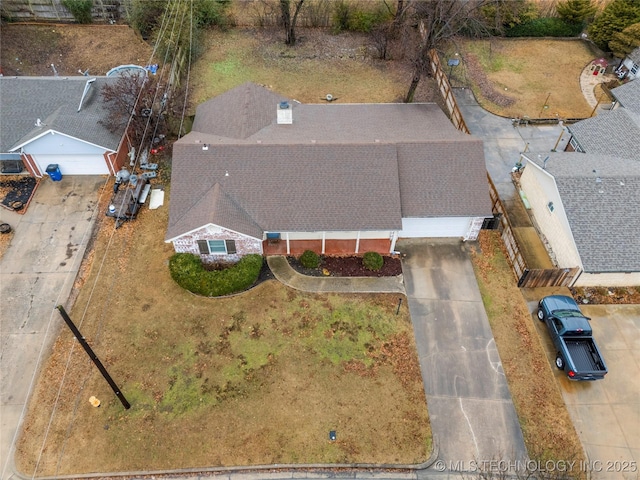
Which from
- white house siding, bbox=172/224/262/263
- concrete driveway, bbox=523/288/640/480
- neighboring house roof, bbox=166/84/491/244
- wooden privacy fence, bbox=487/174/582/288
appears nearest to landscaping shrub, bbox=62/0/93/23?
neighboring house roof, bbox=166/84/491/244

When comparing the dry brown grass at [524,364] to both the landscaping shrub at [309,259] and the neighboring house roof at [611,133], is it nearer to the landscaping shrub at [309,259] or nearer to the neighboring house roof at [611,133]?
the landscaping shrub at [309,259]

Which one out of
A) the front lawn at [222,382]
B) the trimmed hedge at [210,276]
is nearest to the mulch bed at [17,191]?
the front lawn at [222,382]

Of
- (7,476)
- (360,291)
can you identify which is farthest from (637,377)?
(7,476)

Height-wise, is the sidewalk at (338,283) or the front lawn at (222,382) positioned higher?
the sidewalk at (338,283)

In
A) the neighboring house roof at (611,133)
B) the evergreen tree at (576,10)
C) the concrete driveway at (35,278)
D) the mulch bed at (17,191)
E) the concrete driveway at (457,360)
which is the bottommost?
the concrete driveway at (35,278)

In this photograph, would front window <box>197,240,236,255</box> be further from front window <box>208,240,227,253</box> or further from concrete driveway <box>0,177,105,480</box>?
concrete driveway <box>0,177,105,480</box>

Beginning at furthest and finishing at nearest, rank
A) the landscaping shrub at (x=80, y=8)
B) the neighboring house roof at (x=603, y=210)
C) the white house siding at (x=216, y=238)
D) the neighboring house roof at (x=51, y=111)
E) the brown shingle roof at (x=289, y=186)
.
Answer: the landscaping shrub at (x=80, y=8) → the neighboring house roof at (x=51, y=111) → the brown shingle roof at (x=289, y=186) → the white house siding at (x=216, y=238) → the neighboring house roof at (x=603, y=210)
